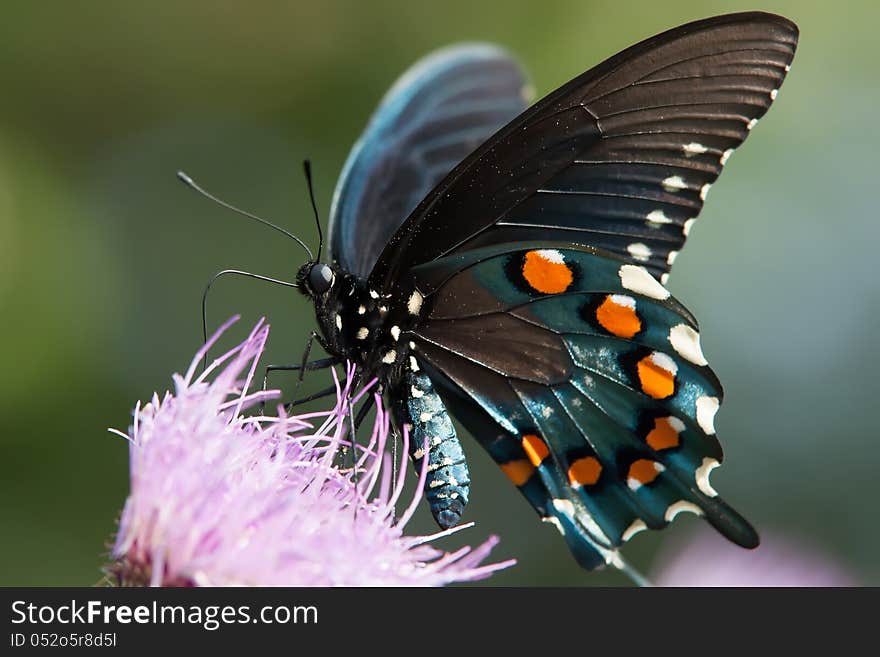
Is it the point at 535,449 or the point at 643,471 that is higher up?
the point at 535,449

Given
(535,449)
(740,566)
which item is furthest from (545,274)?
(740,566)

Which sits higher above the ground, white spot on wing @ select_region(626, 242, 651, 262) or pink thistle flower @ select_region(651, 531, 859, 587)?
white spot on wing @ select_region(626, 242, 651, 262)

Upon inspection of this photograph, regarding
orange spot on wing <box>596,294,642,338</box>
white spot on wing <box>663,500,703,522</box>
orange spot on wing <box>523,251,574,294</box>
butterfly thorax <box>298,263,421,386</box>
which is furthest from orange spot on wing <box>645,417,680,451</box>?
butterfly thorax <box>298,263,421,386</box>

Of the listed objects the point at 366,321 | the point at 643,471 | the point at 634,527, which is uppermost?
the point at 366,321

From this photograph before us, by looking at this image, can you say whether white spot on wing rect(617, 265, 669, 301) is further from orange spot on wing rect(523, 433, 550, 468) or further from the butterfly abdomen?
the butterfly abdomen

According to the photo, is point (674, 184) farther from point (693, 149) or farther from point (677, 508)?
point (677, 508)

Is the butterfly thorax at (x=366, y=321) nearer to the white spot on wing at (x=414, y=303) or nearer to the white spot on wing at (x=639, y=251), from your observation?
the white spot on wing at (x=414, y=303)
